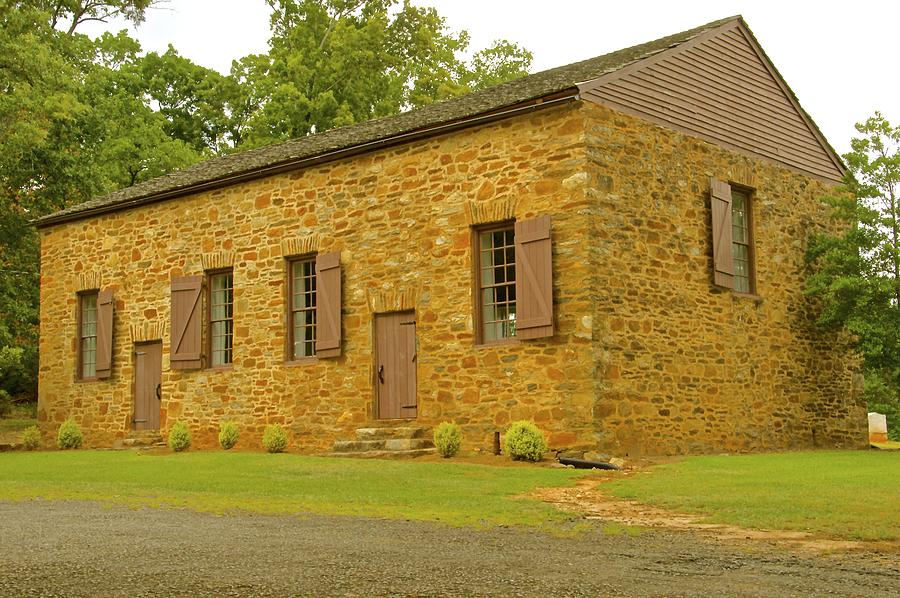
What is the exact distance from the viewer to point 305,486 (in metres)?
11.6

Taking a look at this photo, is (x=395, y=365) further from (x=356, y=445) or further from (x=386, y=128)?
(x=386, y=128)

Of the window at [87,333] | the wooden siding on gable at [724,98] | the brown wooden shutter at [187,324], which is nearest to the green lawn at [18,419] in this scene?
the window at [87,333]

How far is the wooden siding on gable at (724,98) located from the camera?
619 inches

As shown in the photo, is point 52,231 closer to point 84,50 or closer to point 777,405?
point 84,50

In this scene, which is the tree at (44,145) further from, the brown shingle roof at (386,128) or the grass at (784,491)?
the grass at (784,491)

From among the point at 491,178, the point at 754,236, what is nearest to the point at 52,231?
the point at 491,178

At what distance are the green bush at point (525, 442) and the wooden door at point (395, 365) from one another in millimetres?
2549

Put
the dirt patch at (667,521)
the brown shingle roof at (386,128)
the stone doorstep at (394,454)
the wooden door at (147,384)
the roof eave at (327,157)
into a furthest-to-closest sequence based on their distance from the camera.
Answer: the wooden door at (147,384) < the brown shingle roof at (386,128) < the stone doorstep at (394,454) < the roof eave at (327,157) < the dirt patch at (667,521)

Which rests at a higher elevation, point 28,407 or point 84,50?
point 84,50

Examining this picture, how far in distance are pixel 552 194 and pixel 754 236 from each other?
15.1 ft

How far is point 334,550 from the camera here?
643 centimetres

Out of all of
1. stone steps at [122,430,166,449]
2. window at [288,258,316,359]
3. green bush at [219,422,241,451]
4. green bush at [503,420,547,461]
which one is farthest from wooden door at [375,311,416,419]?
stone steps at [122,430,166,449]

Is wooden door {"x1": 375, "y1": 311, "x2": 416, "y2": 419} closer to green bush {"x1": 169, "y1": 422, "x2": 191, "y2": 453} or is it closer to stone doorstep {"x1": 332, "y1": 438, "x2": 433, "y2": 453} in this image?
stone doorstep {"x1": 332, "y1": 438, "x2": 433, "y2": 453}

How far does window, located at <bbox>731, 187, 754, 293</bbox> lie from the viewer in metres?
17.3
